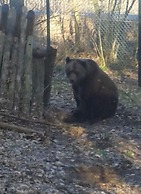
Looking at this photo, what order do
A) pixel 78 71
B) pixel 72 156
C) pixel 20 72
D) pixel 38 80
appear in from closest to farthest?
pixel 72 156 → pixel 20 72 → pixel 38 80 → pixel 78 71

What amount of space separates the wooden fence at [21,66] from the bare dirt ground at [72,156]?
42 centimetres

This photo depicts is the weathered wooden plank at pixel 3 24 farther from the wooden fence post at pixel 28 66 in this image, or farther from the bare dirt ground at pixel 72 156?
the bare dirt ground at pixel 72 156

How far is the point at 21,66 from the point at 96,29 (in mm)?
7977

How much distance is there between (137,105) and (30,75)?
3.07m

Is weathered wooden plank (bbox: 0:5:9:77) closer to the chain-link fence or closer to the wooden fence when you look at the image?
the wooden fence

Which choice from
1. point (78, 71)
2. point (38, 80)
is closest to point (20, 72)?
point (38, 80)

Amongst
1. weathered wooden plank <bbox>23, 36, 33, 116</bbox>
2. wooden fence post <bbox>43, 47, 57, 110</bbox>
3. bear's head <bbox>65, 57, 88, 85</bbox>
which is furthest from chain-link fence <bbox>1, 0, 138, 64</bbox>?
weathered wooden plank <bbox>23, 36, 33, 116</bbox>

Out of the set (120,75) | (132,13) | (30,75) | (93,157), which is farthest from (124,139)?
(132,13)

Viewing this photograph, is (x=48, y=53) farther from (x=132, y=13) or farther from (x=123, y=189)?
(x=132, y=13)

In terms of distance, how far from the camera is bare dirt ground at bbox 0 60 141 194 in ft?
19.7

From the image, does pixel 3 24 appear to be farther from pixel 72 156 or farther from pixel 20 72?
pixel 72 156

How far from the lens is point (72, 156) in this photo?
7.46 meters

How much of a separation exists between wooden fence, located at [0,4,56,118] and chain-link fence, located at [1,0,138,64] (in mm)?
6781

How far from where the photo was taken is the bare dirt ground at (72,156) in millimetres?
6004
